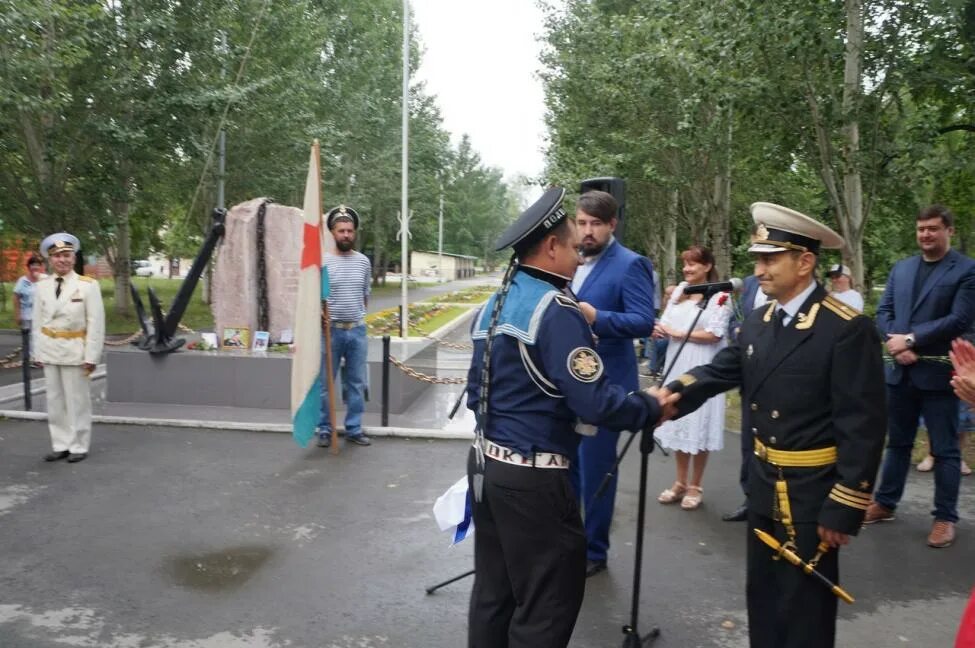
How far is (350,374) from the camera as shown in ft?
26.3

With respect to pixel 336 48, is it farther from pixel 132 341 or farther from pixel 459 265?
pixel 459 265

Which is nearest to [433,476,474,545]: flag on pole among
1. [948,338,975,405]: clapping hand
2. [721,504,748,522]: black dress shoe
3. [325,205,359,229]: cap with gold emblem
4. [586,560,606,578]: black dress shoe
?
[586,560,606,578]: black dress shoe

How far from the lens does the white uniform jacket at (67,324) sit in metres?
7.20

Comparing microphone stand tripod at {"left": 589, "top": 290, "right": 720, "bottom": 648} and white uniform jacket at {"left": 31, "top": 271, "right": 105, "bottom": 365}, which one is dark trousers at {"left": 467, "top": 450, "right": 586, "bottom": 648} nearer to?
microphone stand tripod at {"left": 589, "top": 290, "right": 720, "bottom": 648}

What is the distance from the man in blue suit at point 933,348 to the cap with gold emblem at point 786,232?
2.54m

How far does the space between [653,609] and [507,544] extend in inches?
70.3

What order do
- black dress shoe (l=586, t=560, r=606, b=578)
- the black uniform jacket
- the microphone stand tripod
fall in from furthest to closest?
black dress shoe (l=586, t=560, r=606, b=578) → the microphone stand tripod → the black uniform jacket

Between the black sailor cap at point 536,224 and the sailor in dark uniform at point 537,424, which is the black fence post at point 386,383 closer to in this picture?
the sailor in dark uniform at point 537,424

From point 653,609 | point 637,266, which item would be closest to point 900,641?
point 653,609

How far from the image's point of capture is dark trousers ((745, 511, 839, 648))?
2.97m

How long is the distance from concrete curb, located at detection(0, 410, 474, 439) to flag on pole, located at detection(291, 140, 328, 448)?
3.71 ft

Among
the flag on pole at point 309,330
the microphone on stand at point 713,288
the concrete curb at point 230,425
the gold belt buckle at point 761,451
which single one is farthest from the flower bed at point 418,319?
the gold belt buckle at point 761,451

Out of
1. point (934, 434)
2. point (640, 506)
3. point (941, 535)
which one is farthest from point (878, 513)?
point (640, 506)

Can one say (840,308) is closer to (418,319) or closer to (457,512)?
(457,512)
